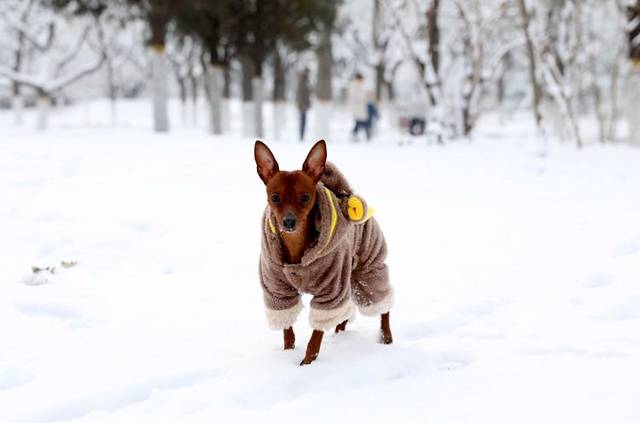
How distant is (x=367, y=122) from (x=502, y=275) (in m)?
13.4

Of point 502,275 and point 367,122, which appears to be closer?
point 502,275

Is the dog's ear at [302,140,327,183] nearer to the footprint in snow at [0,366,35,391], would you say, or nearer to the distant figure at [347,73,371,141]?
the footprint in snow at [0,366,35,391]

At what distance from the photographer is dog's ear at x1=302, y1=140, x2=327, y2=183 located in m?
3.44

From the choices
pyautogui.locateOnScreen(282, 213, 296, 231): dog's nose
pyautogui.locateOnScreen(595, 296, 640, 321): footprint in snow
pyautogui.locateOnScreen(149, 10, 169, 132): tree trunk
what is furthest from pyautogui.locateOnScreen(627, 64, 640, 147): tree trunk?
pyautogui.locateOnScreen(282, 213, 296, 231): dog's nose

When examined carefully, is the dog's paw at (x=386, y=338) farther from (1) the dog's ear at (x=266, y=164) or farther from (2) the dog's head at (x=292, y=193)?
(1) the dog's ear at (x=266, y=164)

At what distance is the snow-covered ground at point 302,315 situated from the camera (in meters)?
3.21

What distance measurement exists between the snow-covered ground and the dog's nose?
0.92m

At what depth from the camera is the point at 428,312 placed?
464 centimetres

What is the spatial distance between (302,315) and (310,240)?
1.39 m

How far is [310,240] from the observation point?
11.6 ft

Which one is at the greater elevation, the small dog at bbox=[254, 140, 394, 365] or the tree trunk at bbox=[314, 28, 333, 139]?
the tree trunk at bbox=[314, 28, 333, 139]

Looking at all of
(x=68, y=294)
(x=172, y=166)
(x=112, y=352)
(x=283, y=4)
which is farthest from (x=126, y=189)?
(x=283, y=4)

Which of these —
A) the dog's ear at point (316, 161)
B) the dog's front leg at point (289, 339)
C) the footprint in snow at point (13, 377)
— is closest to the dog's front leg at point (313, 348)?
the dog's front leg at point (289, 339)

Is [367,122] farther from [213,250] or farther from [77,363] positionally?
[77,363]
